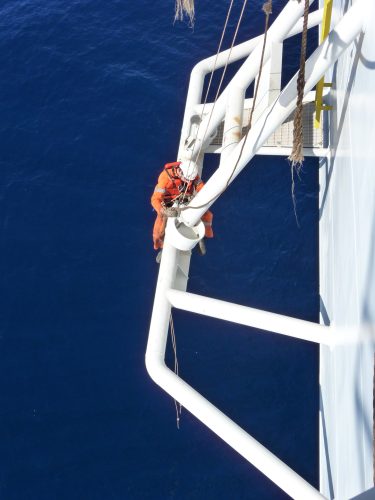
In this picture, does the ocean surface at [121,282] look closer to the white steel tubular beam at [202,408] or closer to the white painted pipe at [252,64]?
the white steel tubular beam at [202,408]

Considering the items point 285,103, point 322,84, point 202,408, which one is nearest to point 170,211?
point 285,103

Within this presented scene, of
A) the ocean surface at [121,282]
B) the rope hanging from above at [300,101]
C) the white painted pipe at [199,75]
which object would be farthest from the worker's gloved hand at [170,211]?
the rope hanging from above at [300,101]

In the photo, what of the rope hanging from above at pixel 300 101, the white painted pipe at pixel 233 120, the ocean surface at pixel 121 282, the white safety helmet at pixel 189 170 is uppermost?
the rope hanging from above at pixel 300 101

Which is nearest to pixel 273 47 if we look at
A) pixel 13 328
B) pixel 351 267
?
pixel 351 267

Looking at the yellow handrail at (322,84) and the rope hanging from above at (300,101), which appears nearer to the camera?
the rope hanging from above at (300,101)

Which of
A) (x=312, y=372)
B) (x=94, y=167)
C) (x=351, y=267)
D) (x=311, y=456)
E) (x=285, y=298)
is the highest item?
(x=351, y=267)

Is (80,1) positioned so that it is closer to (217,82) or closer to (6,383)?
(217,82)

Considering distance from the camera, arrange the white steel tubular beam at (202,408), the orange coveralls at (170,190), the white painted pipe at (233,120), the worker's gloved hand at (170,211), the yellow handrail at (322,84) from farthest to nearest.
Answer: the orange coveralls at (170,190) < the white painted pipe at (233,120) < the worker's gloved hand at (170,211) < the yellow handrail at (322,84) < the white steel tubular beam at (202,408)
